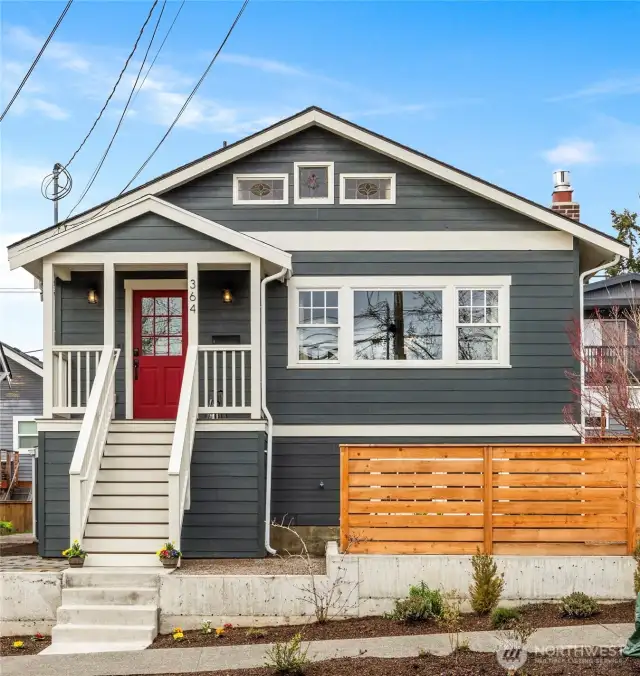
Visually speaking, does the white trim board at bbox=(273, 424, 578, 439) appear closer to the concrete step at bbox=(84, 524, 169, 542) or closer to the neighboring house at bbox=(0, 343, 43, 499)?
the concrete step at bbox=(84, 524, 169, 542)

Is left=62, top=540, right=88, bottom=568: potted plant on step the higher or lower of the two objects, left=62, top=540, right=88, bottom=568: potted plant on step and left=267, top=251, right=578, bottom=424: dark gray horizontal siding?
the lower

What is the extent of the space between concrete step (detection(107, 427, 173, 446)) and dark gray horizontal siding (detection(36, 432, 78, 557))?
0.48 meters

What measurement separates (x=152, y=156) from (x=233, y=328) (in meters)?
3.69

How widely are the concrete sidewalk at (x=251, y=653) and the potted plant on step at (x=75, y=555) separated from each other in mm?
1521

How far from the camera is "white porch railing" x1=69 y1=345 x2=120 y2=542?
388 inches

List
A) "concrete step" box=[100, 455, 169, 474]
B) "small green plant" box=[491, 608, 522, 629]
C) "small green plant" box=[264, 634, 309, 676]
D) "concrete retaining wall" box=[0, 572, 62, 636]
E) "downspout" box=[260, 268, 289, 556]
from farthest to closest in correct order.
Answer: "downspout" box=[260, 268, 289, 556]
"concrete step" box=[100, 455, 169, 474]
"concrete retaining wall" box=[0, 572, 62, 636]
"small green plant" box=[491, 608, 522, 629]
"small green plant" box=[264, 634, 309, 676]

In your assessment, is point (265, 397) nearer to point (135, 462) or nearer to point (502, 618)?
point (135, 462)

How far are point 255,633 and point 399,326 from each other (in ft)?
17.8

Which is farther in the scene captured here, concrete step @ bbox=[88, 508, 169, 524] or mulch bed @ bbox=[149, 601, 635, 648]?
concrete step @ bbox=[88, 508, 169, 524]

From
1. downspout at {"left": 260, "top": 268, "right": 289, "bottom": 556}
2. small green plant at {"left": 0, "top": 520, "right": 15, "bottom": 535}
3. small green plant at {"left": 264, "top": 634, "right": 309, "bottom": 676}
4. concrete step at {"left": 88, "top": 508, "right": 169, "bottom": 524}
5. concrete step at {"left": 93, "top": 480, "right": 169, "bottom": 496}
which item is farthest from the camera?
Answer: small green plant at {"left": 0, "top": 520, "right": 15, "bottom": 535}

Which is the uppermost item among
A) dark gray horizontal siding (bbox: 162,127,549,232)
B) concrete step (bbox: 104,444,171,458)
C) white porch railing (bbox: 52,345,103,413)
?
dark gray horizontal siding (bbox: 162,127,549,232)

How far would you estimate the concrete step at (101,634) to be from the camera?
870 centimetres

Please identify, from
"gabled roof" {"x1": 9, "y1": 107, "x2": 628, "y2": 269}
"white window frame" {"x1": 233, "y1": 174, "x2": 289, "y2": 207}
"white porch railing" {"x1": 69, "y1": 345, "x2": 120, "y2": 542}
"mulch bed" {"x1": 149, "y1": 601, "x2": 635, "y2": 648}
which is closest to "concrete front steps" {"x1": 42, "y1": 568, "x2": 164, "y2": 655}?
"mulch bed" {"x1": 149, "y1": 601, "x2": 635, "y2": 648}

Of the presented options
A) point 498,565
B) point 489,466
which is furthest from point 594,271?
point 498,565
